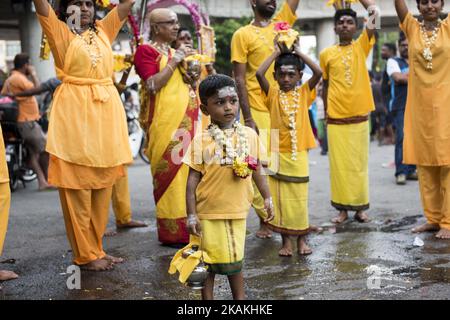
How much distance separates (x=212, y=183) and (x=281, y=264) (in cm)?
151

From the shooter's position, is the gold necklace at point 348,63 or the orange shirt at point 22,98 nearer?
the gold necklace at point 348,63

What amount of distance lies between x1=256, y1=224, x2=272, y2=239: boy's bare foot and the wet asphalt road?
0.08 meters

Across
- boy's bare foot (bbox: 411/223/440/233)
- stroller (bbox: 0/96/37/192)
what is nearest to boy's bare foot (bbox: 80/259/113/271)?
boy's bare foot (bbox: 411/223/440/233)

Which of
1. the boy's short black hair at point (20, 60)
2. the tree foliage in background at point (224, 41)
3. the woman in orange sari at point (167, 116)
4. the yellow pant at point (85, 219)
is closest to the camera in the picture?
the yellow pant at point (85, 219)

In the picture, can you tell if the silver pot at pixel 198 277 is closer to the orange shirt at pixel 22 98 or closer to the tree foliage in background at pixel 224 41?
the orange shirt at pixel 22 98

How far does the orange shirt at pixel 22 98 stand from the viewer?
10.3m

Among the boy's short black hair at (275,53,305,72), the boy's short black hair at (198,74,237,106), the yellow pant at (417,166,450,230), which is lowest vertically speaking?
the yellow pant at (417,166,450,230)

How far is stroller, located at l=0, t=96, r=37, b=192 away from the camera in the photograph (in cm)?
995

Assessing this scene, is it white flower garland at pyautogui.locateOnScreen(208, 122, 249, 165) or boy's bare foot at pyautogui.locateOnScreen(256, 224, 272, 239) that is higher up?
white flower garland at pyautogui.locateOnScreen(208, 122, 249, 165)

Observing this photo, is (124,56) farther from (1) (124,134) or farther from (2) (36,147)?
(2) (36,147)

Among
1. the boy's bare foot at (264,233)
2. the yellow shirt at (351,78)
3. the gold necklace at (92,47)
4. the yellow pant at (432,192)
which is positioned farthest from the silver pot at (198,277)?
the yellow shirt at (351,78)

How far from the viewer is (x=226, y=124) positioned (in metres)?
4.03

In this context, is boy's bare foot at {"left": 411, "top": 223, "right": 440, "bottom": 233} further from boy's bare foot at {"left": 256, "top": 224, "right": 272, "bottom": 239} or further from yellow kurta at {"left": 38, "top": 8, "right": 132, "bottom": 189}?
yellow kurta at {"left": 38, "top": 8, "right": 132, "bottom": 189}

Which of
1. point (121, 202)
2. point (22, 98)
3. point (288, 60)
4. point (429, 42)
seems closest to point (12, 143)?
point (22, 98)
